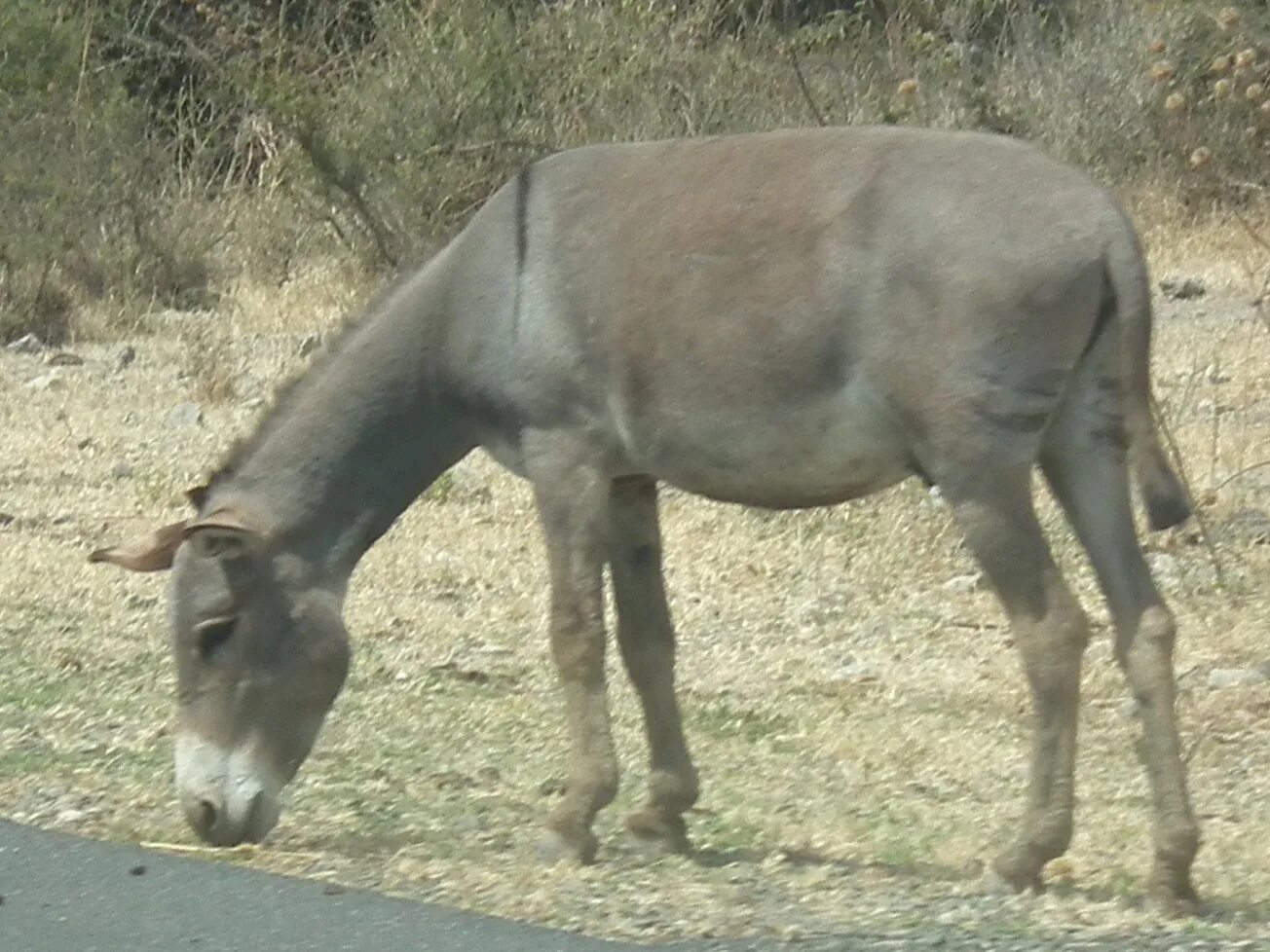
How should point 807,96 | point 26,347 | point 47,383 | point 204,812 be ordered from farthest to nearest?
point 26,347 → point 47,383 → point 807,96 → point 204,812

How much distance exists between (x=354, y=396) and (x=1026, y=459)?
1936mm

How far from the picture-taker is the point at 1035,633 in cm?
597

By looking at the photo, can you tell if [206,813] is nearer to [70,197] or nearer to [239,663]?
[239,663]

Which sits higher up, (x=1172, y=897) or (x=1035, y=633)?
(x=1035, y=633)

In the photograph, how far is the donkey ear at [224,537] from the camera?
21.5 ft

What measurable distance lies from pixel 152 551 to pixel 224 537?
9.2 inches

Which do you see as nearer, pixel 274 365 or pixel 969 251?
pixel 969 251

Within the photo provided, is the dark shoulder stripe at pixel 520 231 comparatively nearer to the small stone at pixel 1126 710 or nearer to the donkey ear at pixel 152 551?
the donkey ear at pixel 152 551

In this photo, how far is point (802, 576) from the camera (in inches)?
389

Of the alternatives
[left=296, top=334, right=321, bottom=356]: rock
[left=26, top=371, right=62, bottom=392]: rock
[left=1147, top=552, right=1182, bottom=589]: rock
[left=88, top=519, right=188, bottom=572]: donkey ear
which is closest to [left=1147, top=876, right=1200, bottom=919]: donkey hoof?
[left=88, top=519, right=188, bottom=572]: donkey ear

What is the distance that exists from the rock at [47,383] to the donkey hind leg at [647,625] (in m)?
8.43

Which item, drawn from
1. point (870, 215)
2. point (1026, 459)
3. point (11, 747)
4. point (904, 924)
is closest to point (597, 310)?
point (870, 215)

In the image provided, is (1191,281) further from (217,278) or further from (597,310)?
(597,310)

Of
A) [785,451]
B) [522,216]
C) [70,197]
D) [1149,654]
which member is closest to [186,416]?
[70,197]
